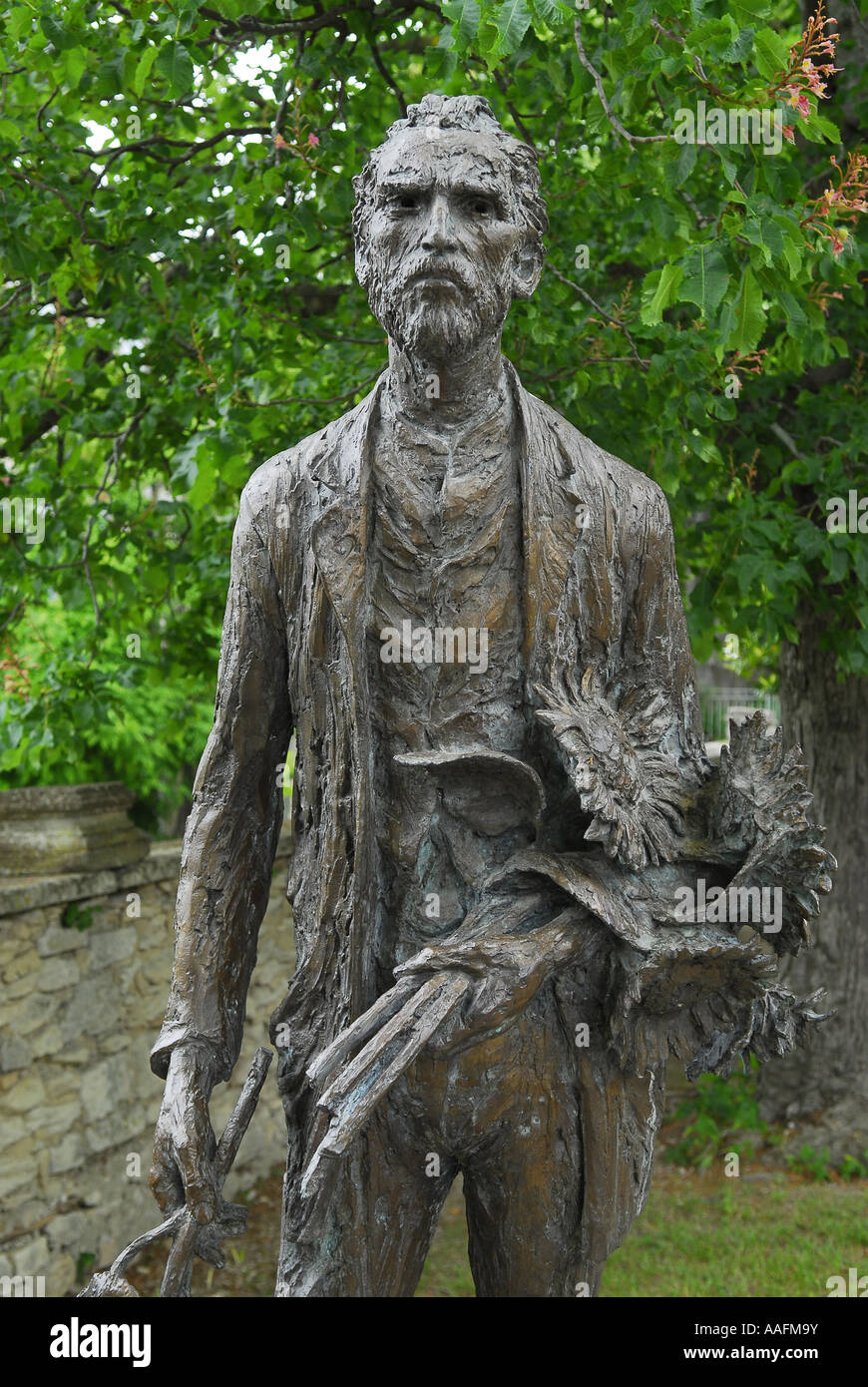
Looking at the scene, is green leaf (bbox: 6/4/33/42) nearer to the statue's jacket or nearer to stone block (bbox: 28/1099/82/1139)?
the statue's jacket

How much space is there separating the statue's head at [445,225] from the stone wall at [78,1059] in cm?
432

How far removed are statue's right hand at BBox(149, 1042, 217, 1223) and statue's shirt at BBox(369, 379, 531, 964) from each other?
1.34ft

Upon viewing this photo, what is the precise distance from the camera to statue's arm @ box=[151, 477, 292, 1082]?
2254 millimetres

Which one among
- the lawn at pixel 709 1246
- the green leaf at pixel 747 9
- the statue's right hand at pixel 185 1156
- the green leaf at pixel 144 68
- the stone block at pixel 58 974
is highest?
the green leaf at pixel 144 68

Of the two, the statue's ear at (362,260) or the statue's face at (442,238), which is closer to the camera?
the statue's face at (442,238)

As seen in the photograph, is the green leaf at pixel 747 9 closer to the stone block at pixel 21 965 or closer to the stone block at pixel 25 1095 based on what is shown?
the stone block at pixel 21 965

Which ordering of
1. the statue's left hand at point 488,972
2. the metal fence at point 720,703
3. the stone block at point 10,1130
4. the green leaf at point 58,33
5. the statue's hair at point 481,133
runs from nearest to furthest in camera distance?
the statue's left hand at point 488,972, the statue's hair at point 481,133, the green leaf at point 58,33, the stone block at point 10,1130, the metal fence at point 720,703

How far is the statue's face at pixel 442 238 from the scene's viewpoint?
2.06 m

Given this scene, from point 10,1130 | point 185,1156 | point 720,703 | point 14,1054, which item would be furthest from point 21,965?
point 720,703

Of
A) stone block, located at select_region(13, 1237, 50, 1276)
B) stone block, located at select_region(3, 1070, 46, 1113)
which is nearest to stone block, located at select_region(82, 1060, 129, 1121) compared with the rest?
stone block, located at select_region(3, 1070, 46, 1113)

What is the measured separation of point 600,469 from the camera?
7.63 feet

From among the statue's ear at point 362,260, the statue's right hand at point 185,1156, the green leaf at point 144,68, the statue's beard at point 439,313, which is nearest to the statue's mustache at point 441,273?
the statue's beard at point 439,313

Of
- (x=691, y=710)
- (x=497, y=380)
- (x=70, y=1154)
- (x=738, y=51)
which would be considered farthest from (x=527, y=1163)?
(x=70, y=1154)

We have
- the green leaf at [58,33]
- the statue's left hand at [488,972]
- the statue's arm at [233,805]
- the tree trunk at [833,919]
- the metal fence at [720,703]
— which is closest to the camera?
the statue's left hand at [488,972]
